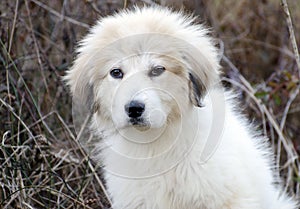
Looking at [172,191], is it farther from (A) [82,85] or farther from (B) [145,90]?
(A) [82,85]

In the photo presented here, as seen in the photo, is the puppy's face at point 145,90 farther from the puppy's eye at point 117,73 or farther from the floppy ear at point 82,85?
the floppy ear at point 82,85

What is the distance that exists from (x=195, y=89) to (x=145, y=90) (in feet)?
1.31

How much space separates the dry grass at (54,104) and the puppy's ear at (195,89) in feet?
3.20

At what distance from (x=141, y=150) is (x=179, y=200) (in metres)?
0.42

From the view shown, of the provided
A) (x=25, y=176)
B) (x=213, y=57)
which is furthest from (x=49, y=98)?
(x=213, y=57)

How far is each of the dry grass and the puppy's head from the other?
722mm

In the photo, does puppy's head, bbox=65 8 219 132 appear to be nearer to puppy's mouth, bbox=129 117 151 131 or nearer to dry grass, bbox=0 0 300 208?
puppy's mouth, bbox=129 117 151 131

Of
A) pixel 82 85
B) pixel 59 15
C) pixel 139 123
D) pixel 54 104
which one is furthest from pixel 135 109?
pixel 59 15

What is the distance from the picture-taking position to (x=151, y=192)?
4.16 m

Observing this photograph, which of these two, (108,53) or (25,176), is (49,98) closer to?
(25,176)

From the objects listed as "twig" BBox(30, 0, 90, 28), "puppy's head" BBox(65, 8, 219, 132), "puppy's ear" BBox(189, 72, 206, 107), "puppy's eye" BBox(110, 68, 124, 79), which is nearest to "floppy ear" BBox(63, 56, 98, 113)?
"puppy's head" BBox(65, 8, 219, 132)

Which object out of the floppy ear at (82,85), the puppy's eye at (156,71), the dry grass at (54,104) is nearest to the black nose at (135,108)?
the puppy's eye at (156,71)

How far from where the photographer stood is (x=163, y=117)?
389 cm

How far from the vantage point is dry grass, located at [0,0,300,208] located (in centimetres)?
481
